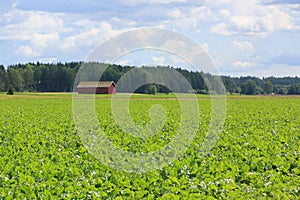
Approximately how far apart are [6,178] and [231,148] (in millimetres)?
6519

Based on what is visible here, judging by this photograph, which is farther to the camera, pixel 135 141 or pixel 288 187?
pixel 135 141

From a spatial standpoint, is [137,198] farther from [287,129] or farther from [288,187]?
[287,129]

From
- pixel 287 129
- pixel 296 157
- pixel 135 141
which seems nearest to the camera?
pixel 296 157

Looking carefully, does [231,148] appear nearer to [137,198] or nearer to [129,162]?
[129,162]

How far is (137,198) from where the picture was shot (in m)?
7.94

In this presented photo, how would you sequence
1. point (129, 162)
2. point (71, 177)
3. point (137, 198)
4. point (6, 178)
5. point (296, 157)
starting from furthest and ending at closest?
point (296, 157)
point (129, 162)
point (71, 177)
point (6, 178)
point (137, 198)

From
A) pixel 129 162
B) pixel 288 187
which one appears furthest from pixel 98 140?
pixel 288 187

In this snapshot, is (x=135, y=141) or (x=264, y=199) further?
(x=135, y=141)

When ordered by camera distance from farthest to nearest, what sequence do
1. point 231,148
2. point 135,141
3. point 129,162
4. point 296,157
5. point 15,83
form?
point 15,83, point 135,141, point 231,148, point 296,157, point 129,162

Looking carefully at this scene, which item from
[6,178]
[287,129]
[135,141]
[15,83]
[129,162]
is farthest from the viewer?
[15,83]

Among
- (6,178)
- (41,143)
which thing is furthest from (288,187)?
(41,143)

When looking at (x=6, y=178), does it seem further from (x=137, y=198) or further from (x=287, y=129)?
(x=287, y=129)

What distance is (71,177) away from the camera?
29.8 feet

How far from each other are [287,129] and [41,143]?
8.68 meters
